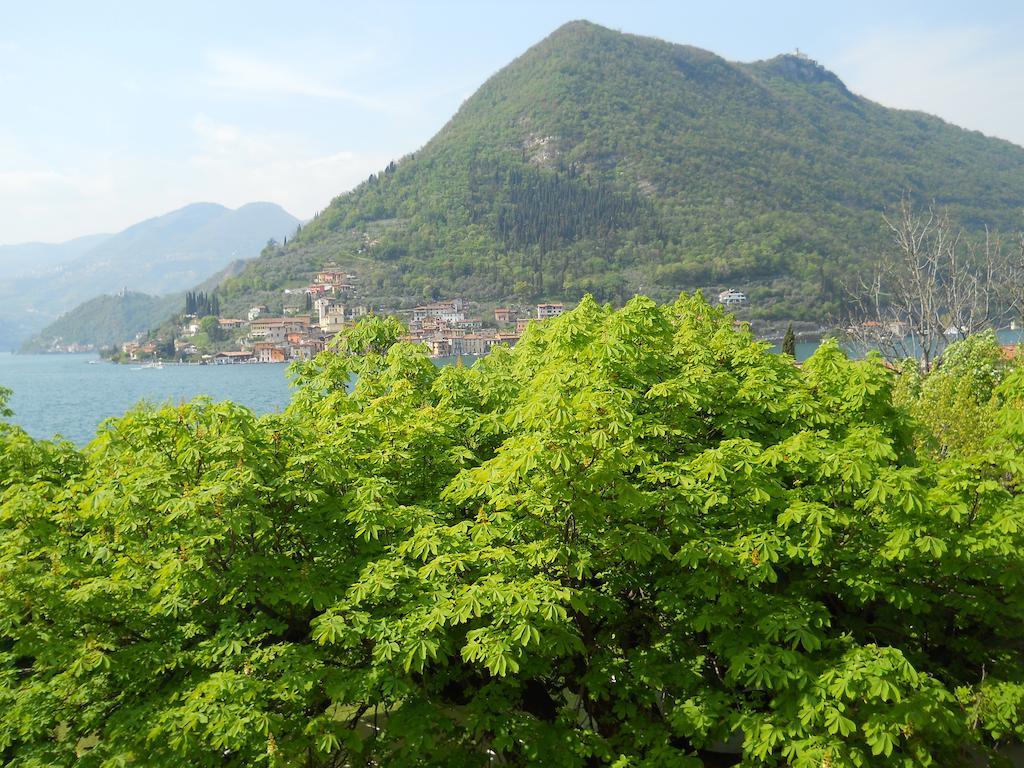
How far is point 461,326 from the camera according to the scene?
13875 centimetres

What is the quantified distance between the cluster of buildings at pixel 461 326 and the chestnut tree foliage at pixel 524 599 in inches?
4262

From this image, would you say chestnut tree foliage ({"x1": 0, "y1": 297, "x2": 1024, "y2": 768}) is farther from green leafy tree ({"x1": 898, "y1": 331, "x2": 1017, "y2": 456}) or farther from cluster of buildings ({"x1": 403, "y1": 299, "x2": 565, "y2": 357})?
cluster of buildings ({"x1": 403, "y1": 299, "x2": 565, "y2": 357})

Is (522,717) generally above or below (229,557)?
below

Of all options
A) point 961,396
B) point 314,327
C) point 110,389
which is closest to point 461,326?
point 314,327

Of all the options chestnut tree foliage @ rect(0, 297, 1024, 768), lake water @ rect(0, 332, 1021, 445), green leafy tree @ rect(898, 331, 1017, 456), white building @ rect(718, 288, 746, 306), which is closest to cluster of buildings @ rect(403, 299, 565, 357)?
lake water @ rect(0, 332, 1021, 445)

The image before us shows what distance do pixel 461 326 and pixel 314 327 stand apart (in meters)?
29.2

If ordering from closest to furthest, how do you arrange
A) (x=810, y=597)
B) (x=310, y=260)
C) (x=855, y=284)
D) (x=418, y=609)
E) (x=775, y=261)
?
(x=418, y=609), (x=810, y=597), (x=855, y=284), (x=775, y=261), (x=310, y=260)

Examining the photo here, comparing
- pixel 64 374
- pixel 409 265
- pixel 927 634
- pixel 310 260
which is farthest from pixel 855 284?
pixel 64 374

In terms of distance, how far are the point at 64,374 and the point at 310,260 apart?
61.9 metres

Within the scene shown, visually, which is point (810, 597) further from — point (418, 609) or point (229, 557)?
point (229, 557)

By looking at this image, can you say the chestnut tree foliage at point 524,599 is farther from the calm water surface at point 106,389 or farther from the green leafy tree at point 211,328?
the green leafy tree at point 211,328

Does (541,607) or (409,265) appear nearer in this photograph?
(541,607)

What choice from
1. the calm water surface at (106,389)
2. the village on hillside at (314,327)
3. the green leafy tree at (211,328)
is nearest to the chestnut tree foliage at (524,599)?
the calm water surface at (106,389)

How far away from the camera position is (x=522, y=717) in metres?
8.34
